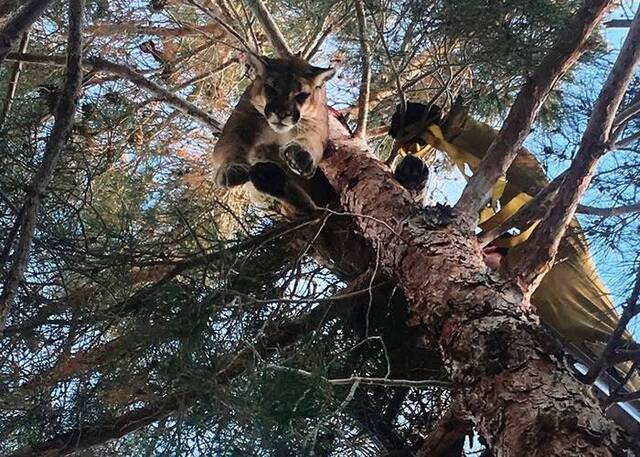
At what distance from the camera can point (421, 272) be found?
219 centimetres

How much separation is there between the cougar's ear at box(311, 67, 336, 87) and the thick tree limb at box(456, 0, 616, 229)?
1.06 metres

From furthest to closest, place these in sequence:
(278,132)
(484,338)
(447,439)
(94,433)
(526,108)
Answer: (278,132) → (526,108) → (94,433) → (447,439) → (484,338)

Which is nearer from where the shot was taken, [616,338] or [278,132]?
[616,338]

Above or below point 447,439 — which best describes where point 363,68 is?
above

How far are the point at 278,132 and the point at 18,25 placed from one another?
4.57ft

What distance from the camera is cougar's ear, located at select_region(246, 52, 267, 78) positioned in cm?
333

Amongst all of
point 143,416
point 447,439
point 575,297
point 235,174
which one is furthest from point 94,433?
point 575,297

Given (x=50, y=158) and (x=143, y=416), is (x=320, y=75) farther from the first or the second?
(x=143, y=416)

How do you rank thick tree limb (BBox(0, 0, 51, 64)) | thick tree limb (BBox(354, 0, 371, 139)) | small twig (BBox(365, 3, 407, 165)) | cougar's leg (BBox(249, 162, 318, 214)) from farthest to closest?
cougar's leg (BBox(249, 162, 318, 214)), thick tree limb (BBox(354, 0, 371, 139)), small twig (BBox(365, 3, 407, 165)), thick tree limb (BBox(0, 0, 51, 64))

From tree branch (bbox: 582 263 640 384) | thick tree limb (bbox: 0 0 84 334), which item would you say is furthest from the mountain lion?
tree branch (bbox: 582 263 640 384)

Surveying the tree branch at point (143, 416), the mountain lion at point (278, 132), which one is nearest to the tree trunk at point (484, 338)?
the tree branch at point (143, 416)

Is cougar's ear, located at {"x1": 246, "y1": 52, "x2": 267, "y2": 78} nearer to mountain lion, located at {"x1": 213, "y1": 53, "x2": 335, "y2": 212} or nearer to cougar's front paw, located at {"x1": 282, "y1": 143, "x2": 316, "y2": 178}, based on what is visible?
mountain lion, located at {"x1": 213, "y1": 53, "x2": 335, "y2": 212}

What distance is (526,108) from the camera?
2.54 m

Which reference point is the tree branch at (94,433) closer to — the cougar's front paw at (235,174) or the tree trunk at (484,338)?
the tree trunk at (484,338)
